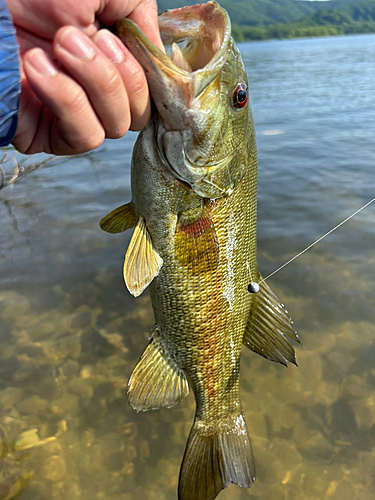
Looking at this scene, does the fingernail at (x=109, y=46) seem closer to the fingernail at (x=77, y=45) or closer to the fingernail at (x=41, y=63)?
the fingernail at (x=77, y=45)

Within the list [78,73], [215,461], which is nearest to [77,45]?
[78,73]

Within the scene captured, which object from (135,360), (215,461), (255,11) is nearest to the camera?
(215,461)

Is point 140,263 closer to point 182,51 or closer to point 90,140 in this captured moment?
point 90,140

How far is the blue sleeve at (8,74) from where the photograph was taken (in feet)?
4.19

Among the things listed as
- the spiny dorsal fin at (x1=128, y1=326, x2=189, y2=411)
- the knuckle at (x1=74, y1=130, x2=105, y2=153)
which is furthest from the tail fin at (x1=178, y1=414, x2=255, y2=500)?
the knuckle at (x1=74, y1=130, x2=105, y2=153)

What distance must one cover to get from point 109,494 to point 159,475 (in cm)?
40

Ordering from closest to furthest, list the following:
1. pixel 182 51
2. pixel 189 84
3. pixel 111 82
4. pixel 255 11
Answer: pixel 111 82 < pixel 189 84 < pixel 182 51 < pixel 255 11

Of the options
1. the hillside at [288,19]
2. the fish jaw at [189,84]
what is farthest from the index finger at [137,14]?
the hillside at [288,19]

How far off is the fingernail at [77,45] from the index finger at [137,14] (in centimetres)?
33

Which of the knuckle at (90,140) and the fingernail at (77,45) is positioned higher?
the fingernail at (77,45)

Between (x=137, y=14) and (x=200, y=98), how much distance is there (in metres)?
0.44

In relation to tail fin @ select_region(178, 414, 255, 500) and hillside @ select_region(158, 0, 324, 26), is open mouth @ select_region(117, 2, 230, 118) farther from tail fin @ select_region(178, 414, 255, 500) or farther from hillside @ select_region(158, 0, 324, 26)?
hillside @ select_region(158, 0, 324, 26)

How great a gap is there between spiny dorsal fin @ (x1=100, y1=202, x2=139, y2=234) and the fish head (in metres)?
0.47

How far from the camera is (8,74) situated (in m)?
1.33
